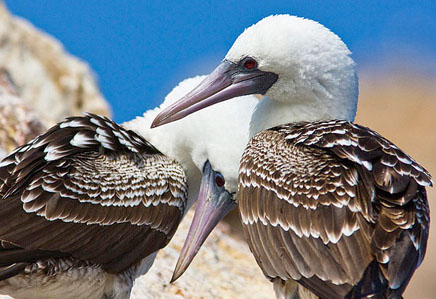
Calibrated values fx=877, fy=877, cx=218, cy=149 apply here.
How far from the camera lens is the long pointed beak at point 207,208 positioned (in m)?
9.65

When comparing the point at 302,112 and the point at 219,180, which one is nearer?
the point at 302,112

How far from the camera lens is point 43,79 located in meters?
16.9

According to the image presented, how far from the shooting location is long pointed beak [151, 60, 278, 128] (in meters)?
8.70

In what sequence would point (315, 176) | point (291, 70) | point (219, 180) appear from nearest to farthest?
1. point (315, 176)
2. point (291, 70)
3. point (219, 180)

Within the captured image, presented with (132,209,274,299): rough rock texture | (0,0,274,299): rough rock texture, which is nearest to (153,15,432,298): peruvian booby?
(132,209,274,299): rough rock texture

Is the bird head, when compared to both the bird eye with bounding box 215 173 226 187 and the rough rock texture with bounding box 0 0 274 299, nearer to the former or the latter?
the bird eye with bounding box 215 173 226 187

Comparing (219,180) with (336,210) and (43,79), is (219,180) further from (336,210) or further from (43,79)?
(43,79)

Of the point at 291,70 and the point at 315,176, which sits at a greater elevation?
the point at 291,70

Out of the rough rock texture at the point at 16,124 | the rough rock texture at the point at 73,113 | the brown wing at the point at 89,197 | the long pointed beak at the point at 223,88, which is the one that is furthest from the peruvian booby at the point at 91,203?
the rough rock texture at the point at 16,124

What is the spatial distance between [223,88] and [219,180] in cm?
126

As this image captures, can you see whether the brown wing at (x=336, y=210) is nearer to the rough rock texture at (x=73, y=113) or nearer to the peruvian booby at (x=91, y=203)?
the peruvian booby at (x=91, y=203)

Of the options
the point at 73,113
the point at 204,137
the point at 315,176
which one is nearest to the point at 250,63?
the point at 204,137

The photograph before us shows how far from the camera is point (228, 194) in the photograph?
966 centimetres

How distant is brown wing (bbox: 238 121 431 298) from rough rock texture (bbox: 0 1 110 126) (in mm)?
8688
